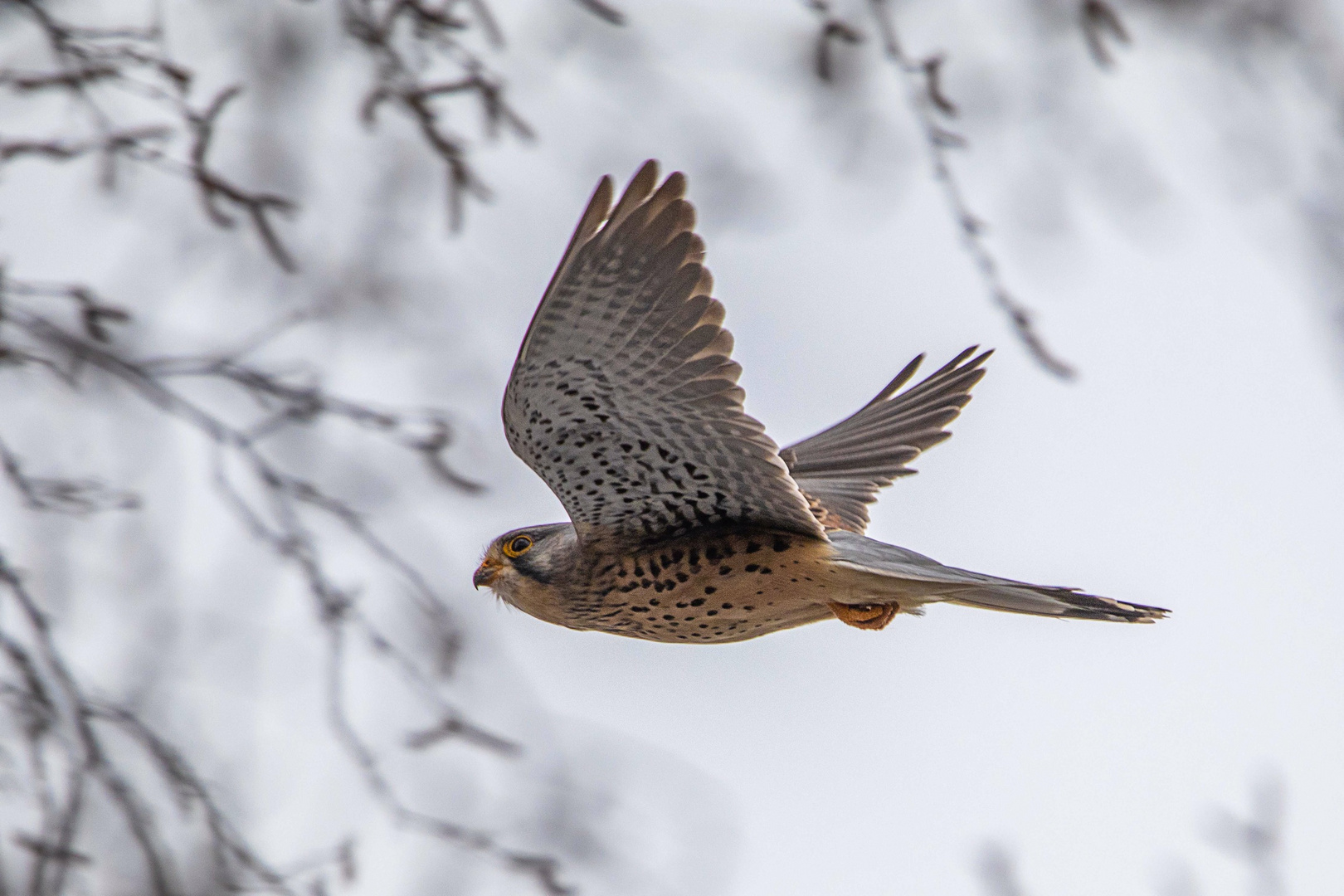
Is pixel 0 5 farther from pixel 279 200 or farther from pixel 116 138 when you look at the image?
pixel 279 200

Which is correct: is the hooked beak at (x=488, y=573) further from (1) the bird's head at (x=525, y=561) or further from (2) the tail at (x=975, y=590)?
(2) the tail at (x=975, y=590)

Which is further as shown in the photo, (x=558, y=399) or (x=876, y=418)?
(x=876, y=418)

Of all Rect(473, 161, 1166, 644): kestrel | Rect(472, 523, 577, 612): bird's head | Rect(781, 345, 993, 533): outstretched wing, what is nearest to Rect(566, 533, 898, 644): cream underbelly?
Rect(473, 161, 1166, 644): kestrel

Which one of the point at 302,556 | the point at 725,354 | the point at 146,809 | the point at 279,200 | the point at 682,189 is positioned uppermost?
the point at 682,189

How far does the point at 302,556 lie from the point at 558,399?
1.99ft

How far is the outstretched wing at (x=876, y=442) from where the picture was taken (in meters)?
4.19

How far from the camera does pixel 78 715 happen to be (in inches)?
105

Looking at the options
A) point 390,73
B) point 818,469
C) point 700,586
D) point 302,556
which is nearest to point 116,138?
point 390,73

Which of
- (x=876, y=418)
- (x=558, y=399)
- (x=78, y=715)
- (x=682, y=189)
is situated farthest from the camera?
(x=876, y=418)

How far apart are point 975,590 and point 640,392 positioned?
0.82 m

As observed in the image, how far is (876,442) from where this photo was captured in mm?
4336

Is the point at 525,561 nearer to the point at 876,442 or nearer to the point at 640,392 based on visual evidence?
the point at 640,392

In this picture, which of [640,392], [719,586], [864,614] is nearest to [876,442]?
[864,614]

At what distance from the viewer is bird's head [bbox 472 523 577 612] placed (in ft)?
11.9
